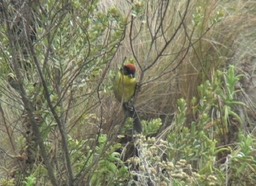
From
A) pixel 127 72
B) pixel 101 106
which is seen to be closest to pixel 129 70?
pixel 127 72

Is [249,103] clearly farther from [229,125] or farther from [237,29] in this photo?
[237,29]

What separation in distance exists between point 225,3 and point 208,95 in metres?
2.29

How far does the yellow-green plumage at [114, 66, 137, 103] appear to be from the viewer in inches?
142

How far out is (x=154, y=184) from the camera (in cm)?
343

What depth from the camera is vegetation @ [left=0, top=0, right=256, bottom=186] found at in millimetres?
3291

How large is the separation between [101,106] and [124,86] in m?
0.15

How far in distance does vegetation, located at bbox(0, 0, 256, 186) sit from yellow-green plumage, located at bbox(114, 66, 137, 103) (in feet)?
0.15

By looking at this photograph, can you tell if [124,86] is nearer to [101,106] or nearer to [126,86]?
[126,86]

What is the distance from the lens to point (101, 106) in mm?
3623

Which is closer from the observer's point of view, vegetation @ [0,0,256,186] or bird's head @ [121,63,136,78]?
vegetation @ [0,0,256,186]

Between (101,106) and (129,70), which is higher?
(129,70)

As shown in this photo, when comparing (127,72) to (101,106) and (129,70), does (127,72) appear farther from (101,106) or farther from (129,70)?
(101,106)

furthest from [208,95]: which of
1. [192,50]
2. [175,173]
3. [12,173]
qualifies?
[192,50]

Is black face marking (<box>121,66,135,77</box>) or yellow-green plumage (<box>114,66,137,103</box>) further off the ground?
black face marking (<box>121,66,135,77</box>)
